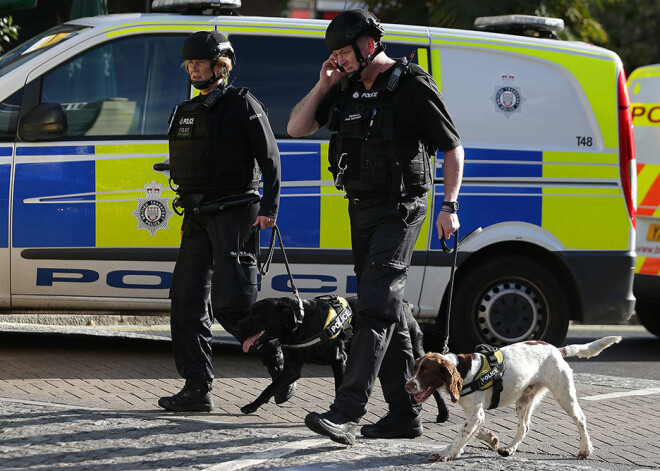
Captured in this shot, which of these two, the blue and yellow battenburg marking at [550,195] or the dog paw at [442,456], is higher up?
the blue and yellow battenburg marking at [550,195]

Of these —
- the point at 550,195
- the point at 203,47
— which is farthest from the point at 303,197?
the point at 203,47

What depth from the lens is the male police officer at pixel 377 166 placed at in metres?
4.76

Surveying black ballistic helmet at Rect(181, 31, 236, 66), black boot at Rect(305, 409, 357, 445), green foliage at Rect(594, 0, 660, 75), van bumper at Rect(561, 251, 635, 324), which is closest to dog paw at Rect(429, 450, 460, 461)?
black boot at Rect(305, 409, 357, 445)

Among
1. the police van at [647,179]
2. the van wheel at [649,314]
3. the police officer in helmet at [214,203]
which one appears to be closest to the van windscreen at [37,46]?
the police officer in helmet at [214,203]

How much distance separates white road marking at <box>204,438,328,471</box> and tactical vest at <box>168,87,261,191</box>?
132cm

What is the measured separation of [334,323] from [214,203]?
0.83 meters

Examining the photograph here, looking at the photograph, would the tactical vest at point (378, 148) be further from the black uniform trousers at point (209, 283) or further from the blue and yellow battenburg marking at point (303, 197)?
the blue and yellow battenburg marking at point (303, 197)

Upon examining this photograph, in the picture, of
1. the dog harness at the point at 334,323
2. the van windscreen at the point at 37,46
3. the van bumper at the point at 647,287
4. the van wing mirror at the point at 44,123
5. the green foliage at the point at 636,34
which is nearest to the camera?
the dog harness at the point at 334,323

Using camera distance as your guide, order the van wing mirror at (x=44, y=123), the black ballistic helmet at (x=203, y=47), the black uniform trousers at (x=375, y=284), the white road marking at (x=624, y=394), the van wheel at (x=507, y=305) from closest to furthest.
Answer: the black uniform trousers at (x=375, y=284) → the black ballistic helmet at (x=203, y=47) → the white road marking at (x=624, y=394) → the van wing mirror at (x=44, y=123) → the van wheel at (x=507, y=305)

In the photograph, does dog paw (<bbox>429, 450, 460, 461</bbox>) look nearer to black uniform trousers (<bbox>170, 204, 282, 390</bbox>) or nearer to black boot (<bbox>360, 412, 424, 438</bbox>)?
black boot (<bbox>360, 412, 424, 438</bbox>)

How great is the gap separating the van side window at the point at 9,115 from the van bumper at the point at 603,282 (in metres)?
3.52

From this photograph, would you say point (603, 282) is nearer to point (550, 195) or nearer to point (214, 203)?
point (550, 195)

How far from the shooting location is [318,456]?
4.62 metres

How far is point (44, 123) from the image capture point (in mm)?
6566
